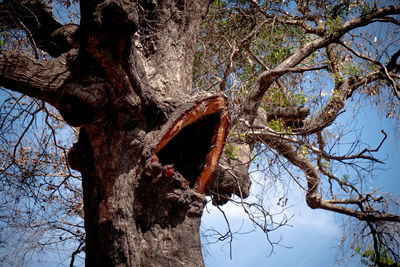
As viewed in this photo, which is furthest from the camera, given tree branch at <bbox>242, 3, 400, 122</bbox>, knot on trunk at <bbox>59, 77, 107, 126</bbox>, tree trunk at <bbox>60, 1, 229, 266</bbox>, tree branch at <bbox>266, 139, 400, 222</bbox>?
tree branch at <bbox>266, 139, 400, 222</bbox>

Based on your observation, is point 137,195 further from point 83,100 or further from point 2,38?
point 2,38

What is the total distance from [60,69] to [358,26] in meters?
4.30

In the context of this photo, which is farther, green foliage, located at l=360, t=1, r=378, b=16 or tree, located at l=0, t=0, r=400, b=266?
green foliage, located at l=360, t=1, r=378, b=16

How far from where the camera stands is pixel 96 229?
7.34 feet

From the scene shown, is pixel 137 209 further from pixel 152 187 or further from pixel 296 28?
pixel 296 28

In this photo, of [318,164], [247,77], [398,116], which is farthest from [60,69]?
[398,116]

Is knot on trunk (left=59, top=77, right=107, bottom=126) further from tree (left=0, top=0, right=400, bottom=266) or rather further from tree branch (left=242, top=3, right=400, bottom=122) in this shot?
tree branch (left=242, top=3, right=400, bottom=122)

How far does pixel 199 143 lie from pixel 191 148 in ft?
0.30

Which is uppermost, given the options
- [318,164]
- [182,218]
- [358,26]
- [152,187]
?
[358,26]

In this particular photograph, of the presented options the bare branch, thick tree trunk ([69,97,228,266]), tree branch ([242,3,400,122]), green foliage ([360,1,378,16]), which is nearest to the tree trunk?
thick tree trunk ([69,97,228,266])

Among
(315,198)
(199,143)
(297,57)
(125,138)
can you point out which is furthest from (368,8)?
(125,138)

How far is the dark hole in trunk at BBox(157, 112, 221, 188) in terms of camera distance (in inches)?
106

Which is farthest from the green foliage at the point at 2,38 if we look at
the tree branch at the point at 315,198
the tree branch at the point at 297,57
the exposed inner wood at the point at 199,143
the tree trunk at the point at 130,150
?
the tree branch at the point at 315,198

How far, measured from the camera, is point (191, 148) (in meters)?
2.81
